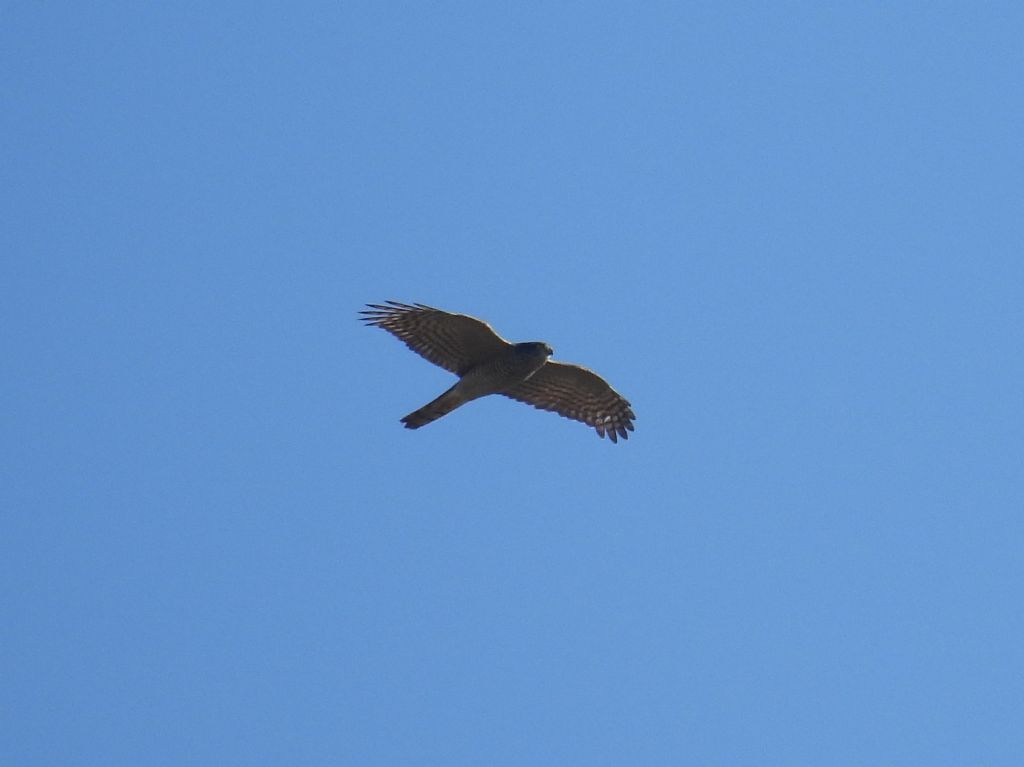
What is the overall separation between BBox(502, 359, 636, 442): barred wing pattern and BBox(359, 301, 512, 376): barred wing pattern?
116 centimetres

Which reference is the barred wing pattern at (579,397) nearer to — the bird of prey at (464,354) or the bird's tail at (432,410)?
the bird of prey at (464,354)

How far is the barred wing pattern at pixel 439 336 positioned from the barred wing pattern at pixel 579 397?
1.16 metres

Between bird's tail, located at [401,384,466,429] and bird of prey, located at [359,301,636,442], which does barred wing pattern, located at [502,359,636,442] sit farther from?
bird's tail, located at [401,384,466,429]

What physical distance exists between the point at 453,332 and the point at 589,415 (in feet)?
9.41

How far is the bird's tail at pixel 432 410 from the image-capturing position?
71.6 ft

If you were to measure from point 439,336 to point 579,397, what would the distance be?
2.54 m

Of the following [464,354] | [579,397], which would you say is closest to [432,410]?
[464,354]

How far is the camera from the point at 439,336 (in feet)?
72.9

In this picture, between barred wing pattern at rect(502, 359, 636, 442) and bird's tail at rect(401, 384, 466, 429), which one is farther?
barred wing pattern at rect(502, 359, 636, 442)

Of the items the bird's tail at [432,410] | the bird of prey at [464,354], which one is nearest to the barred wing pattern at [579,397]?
the bird of prey at [464,354]

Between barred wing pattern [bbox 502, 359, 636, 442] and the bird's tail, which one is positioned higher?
barred wing pattern [bbox 502, 359, 636, 442]

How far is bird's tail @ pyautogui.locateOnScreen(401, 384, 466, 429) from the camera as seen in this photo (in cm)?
2183

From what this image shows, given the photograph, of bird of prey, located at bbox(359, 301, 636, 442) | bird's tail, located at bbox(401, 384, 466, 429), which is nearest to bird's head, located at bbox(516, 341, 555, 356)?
bird of prey, located at bbox(359, 301, 636, 442)

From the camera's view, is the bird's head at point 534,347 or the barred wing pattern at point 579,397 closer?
the bird's head at point 534,347
